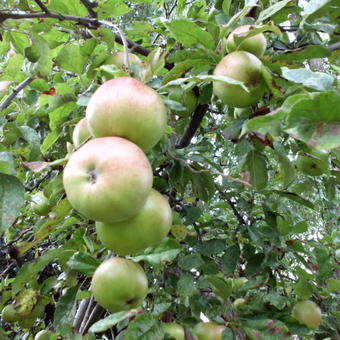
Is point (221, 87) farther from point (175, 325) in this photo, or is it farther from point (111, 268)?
point (175, 325)

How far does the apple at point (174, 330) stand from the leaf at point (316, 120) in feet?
2.45

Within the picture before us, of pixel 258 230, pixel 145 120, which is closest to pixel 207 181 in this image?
pixel 258 230

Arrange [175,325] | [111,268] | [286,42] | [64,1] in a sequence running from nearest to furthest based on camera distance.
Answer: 1. [111,268]
2. [175,325]
3. [64,1]
4. [286,42]

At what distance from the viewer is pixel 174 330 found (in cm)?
114

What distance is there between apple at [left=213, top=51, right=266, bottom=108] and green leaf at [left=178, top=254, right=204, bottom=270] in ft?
1.77

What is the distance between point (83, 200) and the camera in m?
0.70

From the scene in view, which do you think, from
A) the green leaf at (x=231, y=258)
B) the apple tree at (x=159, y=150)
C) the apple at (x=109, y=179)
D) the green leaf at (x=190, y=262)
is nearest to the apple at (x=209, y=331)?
the apple tree at (x=159, y=150)

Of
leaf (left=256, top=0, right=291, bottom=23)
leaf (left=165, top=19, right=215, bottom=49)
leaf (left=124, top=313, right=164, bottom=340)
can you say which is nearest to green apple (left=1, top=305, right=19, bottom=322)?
leaf (left=124, top=313, right=164, bottom=340)

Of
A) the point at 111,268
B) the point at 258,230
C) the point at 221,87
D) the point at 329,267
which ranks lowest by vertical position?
the point at 329,267

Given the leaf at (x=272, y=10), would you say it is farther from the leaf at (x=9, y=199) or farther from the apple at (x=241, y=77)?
the leaf at (x=9, y=199)

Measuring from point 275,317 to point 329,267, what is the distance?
1.06ft

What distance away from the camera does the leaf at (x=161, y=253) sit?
105cm

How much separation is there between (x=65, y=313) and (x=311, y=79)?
0.93 meters

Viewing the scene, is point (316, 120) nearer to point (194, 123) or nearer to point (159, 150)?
point (159, 150)
